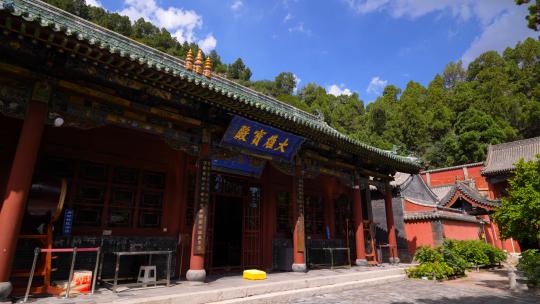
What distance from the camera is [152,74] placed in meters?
5.69

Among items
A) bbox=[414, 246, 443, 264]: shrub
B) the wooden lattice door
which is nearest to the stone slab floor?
bbox=[414, 246, 443, 264]: shrub

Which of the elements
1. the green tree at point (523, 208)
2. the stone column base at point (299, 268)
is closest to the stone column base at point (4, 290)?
the stone column base at point (299, 268)

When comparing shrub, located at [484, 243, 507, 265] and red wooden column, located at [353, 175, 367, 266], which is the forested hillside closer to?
shrub, located at [484, 243, 507, 265]

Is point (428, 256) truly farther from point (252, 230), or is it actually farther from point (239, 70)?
point (239, 70)

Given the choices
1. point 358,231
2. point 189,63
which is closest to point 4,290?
point 189,63

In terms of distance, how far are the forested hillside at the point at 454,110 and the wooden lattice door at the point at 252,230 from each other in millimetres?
26031

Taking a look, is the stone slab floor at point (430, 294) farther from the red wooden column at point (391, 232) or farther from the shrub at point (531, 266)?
the red wooden column at point (391, 232)

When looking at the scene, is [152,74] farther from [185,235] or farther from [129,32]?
[129,32]

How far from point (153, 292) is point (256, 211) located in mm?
4770

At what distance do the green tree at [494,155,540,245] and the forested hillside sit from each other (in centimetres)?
2354

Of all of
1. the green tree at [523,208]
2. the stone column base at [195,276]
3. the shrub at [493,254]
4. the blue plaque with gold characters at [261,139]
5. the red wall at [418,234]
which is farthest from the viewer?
the red wall at [418,234]

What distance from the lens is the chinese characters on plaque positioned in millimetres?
6582

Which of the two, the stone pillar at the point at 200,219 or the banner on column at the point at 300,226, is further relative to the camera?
the banner on column at the point at 300,226

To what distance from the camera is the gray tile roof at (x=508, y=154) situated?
25.1 m
